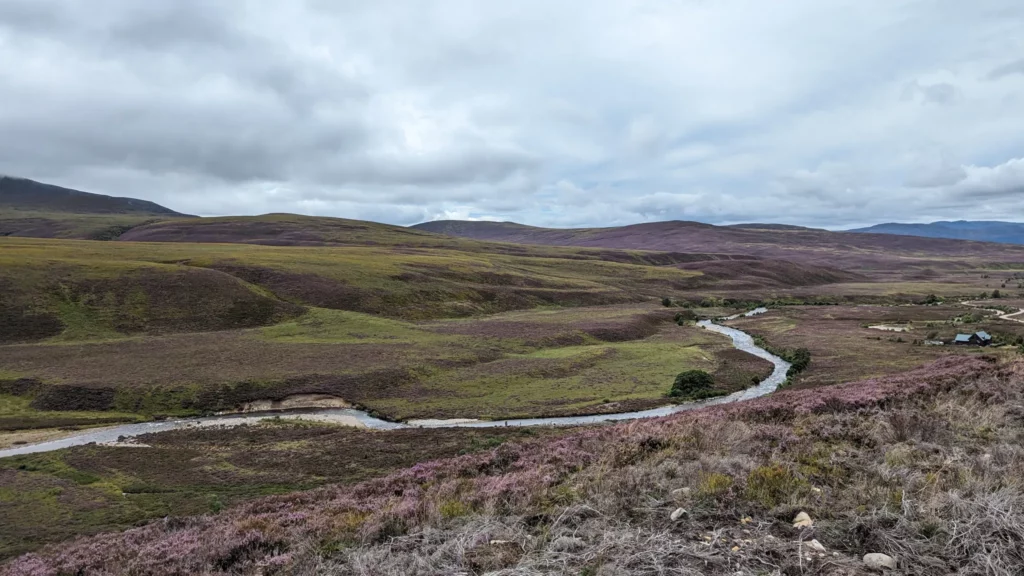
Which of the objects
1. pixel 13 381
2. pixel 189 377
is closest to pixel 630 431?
pixel 189 377

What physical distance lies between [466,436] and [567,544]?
28200 millimetres

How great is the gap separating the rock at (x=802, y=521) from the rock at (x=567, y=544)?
381 centimetres

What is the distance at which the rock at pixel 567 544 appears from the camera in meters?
8.96

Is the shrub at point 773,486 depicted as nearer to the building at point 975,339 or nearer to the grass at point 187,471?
the grass at point 187,471

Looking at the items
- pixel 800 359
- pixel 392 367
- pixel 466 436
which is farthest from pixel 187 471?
pixel 800 359

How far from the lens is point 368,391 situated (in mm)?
49938

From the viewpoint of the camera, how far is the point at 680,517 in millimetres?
9758

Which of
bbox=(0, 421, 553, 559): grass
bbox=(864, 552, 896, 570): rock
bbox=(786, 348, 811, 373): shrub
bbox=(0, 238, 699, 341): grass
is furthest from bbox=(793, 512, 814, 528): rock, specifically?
bbox=(0, 238, 699, 341): grass

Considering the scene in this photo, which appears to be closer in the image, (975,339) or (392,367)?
(392,367)

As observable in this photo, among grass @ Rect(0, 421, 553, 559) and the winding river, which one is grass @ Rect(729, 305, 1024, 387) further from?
grass @ Rect(0, 421, 553, 559)

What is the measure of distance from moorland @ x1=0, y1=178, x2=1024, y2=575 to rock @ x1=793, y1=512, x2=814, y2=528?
0.16m

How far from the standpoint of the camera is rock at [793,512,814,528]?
8875mm

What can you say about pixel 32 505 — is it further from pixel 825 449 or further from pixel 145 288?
pixel 145 288

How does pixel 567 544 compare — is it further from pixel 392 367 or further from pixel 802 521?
pixel 392 367
